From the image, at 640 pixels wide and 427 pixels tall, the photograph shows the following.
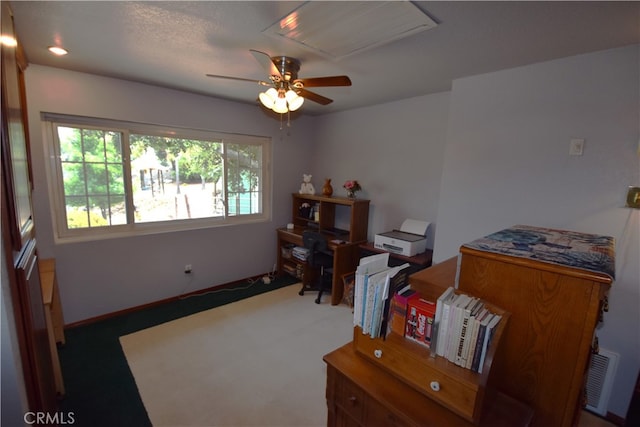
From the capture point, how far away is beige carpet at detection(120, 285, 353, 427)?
1.82 metres

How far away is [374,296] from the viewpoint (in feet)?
3.62

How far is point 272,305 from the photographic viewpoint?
3.24 metres

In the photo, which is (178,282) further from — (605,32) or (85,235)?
(605,32)

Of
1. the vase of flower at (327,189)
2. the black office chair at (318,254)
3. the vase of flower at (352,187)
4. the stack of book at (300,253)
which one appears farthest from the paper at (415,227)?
the stack of book at (300,253)

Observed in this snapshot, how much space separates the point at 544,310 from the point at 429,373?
428mm

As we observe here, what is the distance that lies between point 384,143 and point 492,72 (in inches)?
53.8

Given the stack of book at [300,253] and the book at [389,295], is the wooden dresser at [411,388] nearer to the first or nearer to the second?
the book at [389,295]

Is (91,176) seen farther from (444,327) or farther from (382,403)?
(444,327)

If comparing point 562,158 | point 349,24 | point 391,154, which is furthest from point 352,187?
point 349,24

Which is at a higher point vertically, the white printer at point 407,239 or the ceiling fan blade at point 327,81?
the ceiling fan blade at point 327,81

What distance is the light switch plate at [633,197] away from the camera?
1.67 meters

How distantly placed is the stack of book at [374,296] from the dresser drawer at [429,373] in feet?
0.18

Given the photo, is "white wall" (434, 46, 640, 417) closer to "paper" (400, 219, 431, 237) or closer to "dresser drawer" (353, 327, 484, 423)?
"paper" (400, 219, 431, 237)

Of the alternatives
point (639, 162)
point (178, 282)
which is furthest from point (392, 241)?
point (178, 282)
